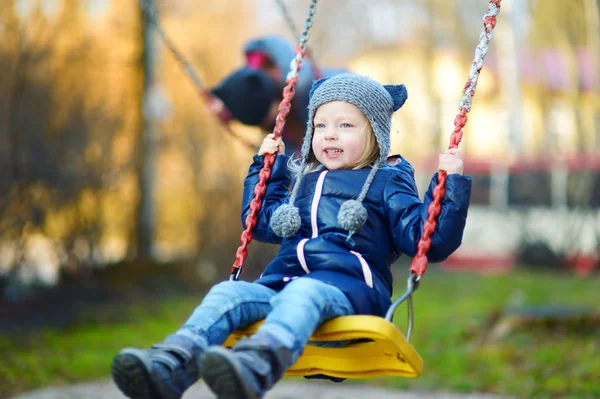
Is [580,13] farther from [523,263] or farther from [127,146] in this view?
[127,146]

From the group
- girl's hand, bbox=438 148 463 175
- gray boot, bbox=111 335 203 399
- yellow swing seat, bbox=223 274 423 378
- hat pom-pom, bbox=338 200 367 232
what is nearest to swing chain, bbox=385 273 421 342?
yellow swing seat, bbox=223 274 423 378

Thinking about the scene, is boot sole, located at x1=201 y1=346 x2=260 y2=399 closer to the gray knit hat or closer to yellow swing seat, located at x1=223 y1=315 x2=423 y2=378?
yellow swing seat, located at x1=223 y1=315 x2=423 y2=378

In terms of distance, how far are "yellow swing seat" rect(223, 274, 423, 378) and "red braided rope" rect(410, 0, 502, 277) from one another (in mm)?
54

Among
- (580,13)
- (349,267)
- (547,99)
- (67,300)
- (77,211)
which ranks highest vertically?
(580,13)

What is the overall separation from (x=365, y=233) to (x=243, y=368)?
2.73ft

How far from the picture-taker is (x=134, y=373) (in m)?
2.26

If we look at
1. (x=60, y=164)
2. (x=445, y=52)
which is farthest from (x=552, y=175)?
(x=60, y=164)

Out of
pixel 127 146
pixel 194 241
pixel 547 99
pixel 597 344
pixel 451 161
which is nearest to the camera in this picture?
pixel 451 161

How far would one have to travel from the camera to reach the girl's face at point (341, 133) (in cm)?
285

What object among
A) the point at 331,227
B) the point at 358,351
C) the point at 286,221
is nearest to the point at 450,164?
the point at 331,227

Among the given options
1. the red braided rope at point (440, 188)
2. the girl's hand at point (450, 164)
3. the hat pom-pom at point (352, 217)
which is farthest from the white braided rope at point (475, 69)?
the hat pom-pom at point (352, 217)

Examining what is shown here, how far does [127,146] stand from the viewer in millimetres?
10008

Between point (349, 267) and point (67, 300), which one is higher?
point (349, 267)

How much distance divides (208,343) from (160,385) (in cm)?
23
